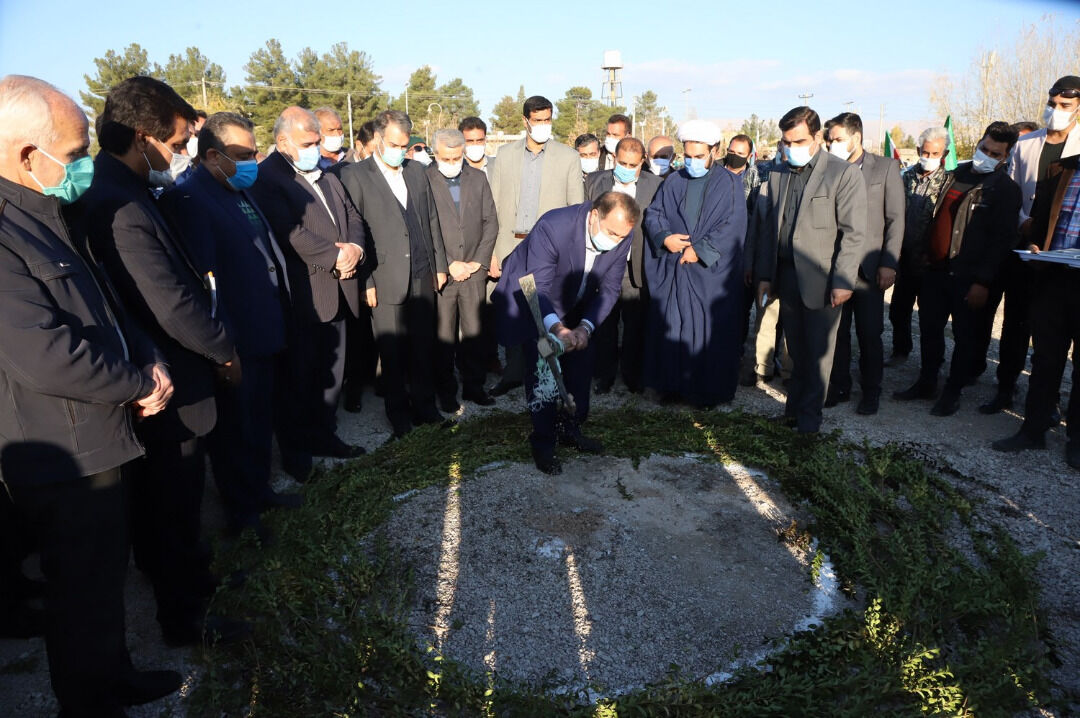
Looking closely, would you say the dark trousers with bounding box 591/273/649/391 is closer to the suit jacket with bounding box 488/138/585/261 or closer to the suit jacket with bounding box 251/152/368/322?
the suit jacket with bounding box 488/138/585/261

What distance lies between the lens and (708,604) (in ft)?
10.1

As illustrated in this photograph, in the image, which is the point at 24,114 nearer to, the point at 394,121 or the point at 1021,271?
the point at 394,121

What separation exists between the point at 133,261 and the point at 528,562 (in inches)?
81.9

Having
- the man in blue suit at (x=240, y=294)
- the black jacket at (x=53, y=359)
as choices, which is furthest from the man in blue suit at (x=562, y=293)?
the black jacket at (x=53, y=359)

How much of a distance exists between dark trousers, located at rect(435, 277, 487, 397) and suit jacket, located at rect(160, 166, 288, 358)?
6.33 feet

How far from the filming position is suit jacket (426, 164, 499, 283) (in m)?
5.38

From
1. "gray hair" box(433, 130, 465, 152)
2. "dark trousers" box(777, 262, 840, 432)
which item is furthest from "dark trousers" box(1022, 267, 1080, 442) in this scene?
"gray hair" box(433, 130, 465, 152)

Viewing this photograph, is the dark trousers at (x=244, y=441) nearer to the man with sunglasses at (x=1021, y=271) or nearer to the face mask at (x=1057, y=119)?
the man with sunglasses at (x=1021, y=271)

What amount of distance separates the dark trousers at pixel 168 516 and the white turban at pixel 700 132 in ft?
12.9

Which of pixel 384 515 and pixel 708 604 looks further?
pixel 384 515

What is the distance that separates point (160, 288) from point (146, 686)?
1389 mm

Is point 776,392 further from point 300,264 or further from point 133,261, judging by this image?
point 133,261

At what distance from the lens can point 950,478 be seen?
4.32 metres

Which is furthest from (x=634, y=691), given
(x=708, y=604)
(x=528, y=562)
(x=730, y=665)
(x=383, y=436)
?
(x=383, y=436)
